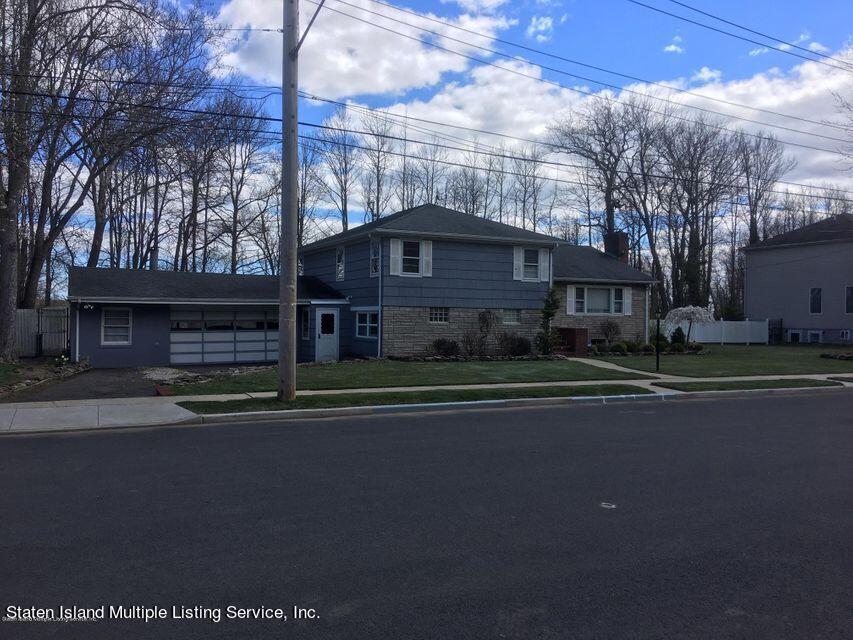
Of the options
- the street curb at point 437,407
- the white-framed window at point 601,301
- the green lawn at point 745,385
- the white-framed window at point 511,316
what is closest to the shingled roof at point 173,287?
the white-framed window at point 511,316

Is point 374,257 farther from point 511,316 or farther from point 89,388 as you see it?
point 89,388

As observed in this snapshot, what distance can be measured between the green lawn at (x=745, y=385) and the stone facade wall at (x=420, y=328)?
29.7ft

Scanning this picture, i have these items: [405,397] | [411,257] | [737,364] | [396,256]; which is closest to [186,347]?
[396,256]

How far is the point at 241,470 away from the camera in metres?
8.41

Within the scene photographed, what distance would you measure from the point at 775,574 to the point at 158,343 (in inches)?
926

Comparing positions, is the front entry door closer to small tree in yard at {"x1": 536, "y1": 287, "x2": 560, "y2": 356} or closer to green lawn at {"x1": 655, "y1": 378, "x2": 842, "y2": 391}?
small tree in yard at {"x1": 536, "y1": 287, "x2": 560, "y2": 356}

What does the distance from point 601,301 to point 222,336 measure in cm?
1703

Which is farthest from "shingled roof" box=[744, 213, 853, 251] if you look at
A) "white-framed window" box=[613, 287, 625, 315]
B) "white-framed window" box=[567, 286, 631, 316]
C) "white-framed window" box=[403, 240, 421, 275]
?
"white-framed window" box=[403, 240, 421, 275]

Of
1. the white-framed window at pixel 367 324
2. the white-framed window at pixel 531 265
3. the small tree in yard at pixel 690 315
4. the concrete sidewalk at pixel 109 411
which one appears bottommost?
the concrete sidewalk at pixel 109 411

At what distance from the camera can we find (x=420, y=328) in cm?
2591

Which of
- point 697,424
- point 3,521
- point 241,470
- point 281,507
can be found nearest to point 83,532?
point 3,521

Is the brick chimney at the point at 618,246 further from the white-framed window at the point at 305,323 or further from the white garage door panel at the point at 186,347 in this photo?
the white garage door panel at the point at 186,347

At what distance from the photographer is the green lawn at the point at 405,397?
1375 cm

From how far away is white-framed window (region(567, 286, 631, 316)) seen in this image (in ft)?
102
